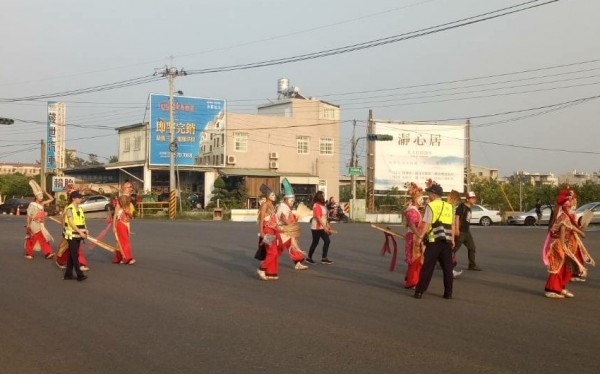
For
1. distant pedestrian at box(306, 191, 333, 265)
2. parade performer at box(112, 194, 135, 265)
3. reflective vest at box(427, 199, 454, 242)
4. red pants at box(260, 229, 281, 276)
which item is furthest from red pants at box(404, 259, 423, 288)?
parade performer at box(112, 194, 135, 265)

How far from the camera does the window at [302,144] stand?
62625 millimetres

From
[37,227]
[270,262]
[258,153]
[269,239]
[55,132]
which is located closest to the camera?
[269,239]

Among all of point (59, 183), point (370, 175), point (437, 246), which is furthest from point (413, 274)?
point (59, 183)

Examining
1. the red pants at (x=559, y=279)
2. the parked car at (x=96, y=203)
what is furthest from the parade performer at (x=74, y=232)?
the parked car at (x=96, y=203)

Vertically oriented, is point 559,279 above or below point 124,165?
below

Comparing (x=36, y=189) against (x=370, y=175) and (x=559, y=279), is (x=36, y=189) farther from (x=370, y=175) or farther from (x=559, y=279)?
(x=370, y=175)

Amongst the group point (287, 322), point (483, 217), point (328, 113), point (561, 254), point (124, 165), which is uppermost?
point (328, 113)

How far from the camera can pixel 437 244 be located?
1077 cm

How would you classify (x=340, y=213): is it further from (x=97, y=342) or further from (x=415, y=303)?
(x=97, y=342)

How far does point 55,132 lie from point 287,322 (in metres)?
53.0

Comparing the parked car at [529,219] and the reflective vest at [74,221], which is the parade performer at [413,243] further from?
the parked car at [529,219]

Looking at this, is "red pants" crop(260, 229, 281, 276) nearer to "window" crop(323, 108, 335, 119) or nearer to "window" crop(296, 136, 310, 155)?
"window" crop(296, 136, 310, 155)

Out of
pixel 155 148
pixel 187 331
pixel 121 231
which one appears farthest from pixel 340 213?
pixel 187 331

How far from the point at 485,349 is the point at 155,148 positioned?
50236 mm
